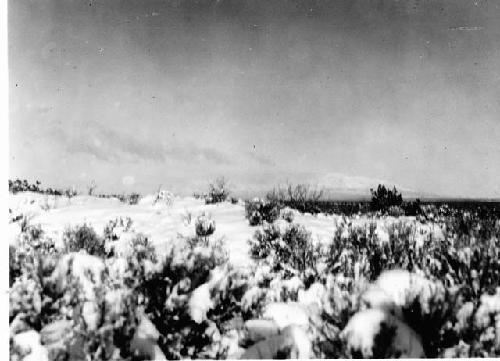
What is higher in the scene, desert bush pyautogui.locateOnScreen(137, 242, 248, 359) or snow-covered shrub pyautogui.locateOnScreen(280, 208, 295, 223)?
snow-covered shrub pyautogui.locateOnScreen(280, 208, 295, 223)

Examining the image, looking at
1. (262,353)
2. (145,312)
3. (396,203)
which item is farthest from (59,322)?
(396,203)

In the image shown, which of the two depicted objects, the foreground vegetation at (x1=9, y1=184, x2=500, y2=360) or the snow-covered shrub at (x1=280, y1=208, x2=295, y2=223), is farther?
the snow-covered shrub at (x1=280, y1=208, x2=295, y2=223)

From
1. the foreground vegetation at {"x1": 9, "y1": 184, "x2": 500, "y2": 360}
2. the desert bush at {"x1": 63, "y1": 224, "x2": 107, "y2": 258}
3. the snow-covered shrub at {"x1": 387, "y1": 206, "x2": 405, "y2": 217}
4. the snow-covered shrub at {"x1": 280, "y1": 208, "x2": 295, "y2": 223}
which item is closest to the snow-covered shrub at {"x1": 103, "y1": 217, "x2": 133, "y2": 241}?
the desert bush at {"x1": 63, "y1": 224, "x2": 107, "y2": 258}

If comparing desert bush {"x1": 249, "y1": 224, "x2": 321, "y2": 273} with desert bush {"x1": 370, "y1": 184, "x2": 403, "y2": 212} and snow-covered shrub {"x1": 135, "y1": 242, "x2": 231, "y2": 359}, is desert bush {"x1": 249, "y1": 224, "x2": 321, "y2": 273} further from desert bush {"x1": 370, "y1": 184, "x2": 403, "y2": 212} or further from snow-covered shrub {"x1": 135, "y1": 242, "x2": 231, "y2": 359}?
desert bush {"x1": 370, "y1": 184, "x2": 403, "y2": 212}

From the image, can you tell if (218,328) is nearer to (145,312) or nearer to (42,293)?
(145,312)

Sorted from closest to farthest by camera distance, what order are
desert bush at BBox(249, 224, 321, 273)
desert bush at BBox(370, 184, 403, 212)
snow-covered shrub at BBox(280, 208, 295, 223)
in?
1. desert bush at BBox(249, 224, 321, 273)
2. snow-covered shrub at BBox(280, 208, 295, 223)
3. desert bush at BBox(370, 184, 403, 212)

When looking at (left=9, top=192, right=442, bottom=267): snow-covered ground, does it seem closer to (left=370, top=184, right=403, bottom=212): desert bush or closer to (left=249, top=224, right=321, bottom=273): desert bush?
(left=249, top=224, right=321, bottom=273): desert bush

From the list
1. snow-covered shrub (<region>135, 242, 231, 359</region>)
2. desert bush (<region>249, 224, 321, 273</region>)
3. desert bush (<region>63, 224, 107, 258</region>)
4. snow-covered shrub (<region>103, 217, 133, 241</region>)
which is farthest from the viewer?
snow-covered shrub (<region>103, 217, 133, 241</region>)
